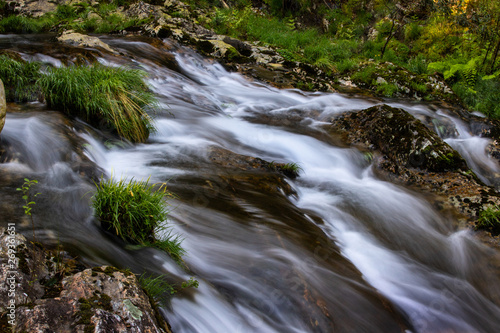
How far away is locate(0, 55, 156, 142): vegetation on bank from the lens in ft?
16.6

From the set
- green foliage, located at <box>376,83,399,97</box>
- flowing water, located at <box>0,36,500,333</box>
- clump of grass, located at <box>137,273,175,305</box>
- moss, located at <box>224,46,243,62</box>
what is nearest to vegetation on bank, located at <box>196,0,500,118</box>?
green foliage, located at <box>376,83,399,97</box>

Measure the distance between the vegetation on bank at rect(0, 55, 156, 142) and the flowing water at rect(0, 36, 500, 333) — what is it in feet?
0.82

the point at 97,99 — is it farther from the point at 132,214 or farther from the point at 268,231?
the point at 268,231

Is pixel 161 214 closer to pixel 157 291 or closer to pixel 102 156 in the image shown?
pixel 157 291

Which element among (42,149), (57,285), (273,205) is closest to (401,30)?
(273,205)

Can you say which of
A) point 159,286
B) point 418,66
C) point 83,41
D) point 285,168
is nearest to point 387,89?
point 418,66

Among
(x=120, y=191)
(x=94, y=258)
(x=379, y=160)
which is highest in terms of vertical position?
(x=120, y=191)

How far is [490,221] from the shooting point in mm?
4414

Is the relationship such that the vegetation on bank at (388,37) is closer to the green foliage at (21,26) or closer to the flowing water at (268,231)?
the flowing water at (268,231)

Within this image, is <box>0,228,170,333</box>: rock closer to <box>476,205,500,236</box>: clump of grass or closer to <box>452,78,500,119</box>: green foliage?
<box>476,205,500,236</box>: clump of grass

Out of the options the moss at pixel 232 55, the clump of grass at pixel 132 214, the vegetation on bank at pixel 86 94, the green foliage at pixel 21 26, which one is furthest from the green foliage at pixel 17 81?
the green foliage at pixel 21 26

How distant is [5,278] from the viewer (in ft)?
6.04

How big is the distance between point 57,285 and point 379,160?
551cm

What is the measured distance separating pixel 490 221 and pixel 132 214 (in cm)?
447
